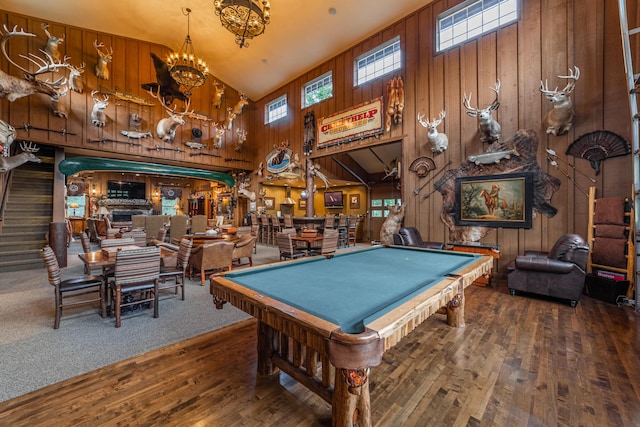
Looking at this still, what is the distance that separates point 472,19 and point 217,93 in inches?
342

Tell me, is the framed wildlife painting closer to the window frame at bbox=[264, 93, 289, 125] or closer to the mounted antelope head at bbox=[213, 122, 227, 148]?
the window frame at bbox=[264, 93, 289, 125]

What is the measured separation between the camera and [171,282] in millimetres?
4715

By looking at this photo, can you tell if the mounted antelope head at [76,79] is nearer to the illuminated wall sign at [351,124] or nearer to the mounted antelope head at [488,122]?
the illuminated wall sign at [351,124]

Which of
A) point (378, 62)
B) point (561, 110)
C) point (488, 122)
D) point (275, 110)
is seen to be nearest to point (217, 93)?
point (275, 110)

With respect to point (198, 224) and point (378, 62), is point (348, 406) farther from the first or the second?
point (198, 224)

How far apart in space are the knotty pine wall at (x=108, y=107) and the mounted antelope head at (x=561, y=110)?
401 inches

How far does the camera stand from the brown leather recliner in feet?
11.0

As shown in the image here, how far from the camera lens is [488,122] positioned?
4.73 meters

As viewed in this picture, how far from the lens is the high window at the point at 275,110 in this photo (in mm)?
10086

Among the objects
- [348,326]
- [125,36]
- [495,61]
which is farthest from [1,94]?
[495,61]

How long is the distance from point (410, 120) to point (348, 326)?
20.2 feet

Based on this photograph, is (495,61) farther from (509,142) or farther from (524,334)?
(524,334)

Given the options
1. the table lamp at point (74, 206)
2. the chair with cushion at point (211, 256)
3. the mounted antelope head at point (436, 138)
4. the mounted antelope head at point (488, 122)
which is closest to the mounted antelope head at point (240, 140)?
the chair with cushion at point (211, 256)

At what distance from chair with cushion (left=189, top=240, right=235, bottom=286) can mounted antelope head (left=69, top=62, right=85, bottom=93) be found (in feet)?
21.7
